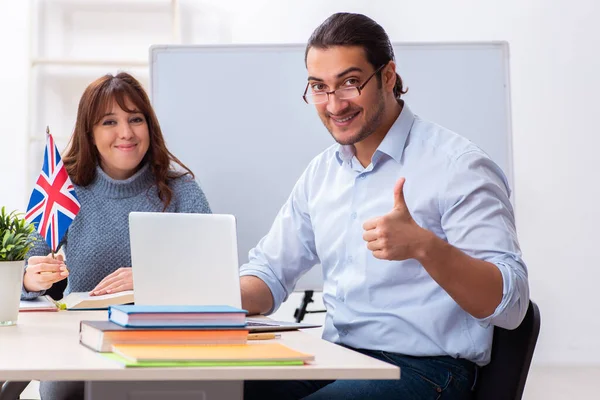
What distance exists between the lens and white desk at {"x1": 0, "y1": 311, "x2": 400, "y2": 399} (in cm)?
94

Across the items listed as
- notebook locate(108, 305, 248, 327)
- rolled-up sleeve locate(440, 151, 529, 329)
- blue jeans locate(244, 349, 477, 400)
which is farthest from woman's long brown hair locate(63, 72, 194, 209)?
notebook locate(108, 305, 248, 327)

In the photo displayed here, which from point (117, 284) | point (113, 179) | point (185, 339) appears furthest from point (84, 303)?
point (185, 339)

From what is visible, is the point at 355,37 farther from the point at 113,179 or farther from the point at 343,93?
the point at 113,179

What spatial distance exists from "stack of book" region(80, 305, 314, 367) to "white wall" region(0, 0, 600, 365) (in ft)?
12.1

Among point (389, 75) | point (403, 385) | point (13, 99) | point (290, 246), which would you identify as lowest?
point (403, 385)

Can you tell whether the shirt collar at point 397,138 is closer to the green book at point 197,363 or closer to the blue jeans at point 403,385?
the blue jeans at point 403,385

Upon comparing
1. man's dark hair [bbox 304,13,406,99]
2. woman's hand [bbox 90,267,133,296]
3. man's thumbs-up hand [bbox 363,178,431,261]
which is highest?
man's dark hair [bbox 304,13,406,99]

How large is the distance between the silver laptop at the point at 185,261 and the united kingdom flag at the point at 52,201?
1.73 ft

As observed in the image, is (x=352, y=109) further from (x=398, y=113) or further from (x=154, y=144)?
(x=154, y=144)

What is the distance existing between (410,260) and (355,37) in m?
0.51

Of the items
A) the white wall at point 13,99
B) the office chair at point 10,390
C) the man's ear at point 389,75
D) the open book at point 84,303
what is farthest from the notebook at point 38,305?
the white wall at point 13,99

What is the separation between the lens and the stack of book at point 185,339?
0.99 m

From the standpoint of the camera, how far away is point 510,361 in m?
1.47

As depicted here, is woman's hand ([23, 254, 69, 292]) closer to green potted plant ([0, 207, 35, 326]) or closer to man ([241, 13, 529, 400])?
green potted plant ([0, 207, 35, 326])
